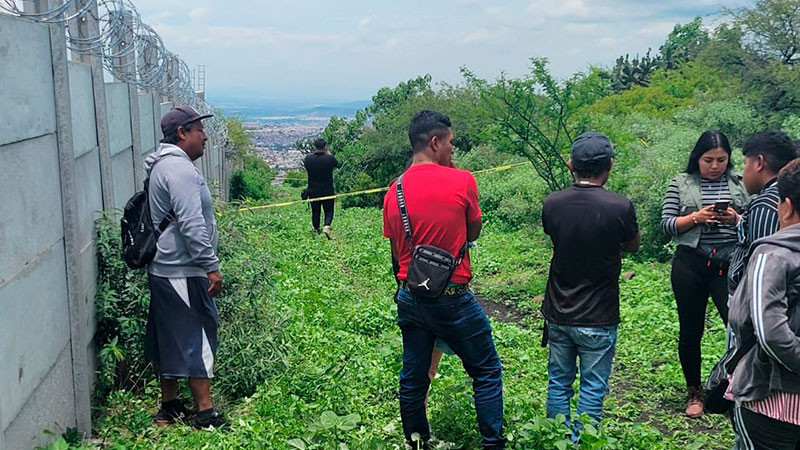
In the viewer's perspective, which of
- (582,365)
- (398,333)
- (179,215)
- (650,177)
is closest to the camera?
(582,365)

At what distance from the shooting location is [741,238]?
3.99 m

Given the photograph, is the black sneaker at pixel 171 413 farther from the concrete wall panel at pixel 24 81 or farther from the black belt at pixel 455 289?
the black belt at pixel 455 289

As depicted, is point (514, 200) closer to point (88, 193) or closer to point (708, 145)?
point (708, 145)

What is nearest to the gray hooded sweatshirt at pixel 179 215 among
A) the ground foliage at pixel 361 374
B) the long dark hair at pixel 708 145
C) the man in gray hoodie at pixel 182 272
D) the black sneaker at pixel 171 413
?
the man in gray hoodie at pixel 182 272

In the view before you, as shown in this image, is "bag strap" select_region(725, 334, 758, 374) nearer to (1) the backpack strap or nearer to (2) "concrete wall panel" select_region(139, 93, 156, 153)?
(1) the backpack strap

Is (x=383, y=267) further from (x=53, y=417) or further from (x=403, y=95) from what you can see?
(x=403, y=95)

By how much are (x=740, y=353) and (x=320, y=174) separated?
1076 centimetres

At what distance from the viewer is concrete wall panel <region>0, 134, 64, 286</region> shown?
3074mm

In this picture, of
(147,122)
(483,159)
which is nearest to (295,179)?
(483,159)

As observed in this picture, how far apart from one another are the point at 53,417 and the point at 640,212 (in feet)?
27.5

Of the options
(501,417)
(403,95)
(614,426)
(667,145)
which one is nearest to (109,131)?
(501,417)

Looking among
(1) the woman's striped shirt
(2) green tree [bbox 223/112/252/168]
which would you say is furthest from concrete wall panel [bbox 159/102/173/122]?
(2) green tree [bbox 223/112/252/168]

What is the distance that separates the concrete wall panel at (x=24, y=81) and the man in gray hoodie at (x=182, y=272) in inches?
29.5

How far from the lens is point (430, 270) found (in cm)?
374
